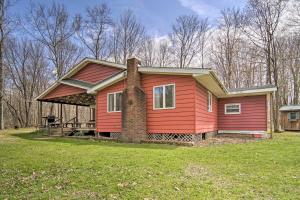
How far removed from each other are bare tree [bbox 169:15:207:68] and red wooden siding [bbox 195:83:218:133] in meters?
17.3

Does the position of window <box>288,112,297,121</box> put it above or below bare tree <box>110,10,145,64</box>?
below

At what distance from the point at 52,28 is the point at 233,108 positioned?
25.2 m

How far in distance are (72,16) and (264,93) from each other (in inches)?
1053

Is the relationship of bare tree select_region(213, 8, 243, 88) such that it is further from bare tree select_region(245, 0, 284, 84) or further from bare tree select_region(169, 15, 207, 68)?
bare tree select_region(245, 0, 284, 84)

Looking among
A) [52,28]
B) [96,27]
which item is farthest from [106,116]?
[52,28]

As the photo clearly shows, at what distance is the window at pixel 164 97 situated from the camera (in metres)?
11.8

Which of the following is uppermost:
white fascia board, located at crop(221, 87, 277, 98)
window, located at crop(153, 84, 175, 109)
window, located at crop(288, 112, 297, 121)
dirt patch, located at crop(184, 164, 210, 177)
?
white fascia board, located at crop(221, 87, 277, 98)

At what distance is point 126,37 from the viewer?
106 ft

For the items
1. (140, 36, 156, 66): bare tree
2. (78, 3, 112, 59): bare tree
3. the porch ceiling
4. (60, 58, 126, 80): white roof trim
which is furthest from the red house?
(140, 36, 156, 66): bare tree

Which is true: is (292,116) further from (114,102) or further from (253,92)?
(114,102)

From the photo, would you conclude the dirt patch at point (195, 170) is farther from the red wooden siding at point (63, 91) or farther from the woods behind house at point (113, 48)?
the woods behind house at point (113, 48)

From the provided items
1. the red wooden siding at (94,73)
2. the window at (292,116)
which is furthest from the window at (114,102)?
the window at (292,116)

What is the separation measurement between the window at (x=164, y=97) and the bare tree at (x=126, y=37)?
67.5ft

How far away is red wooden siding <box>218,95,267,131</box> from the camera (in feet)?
51.3
